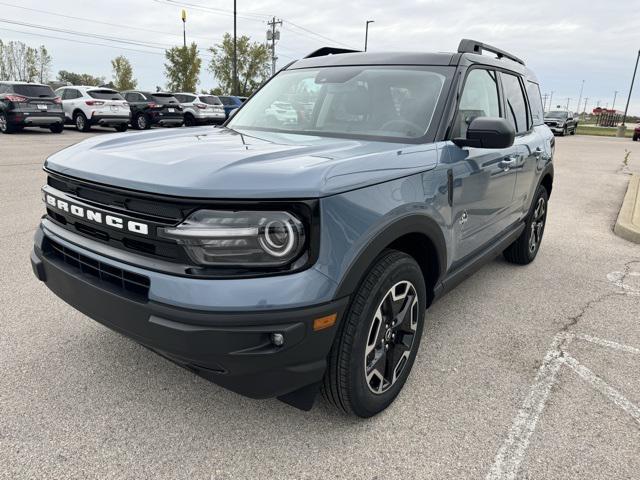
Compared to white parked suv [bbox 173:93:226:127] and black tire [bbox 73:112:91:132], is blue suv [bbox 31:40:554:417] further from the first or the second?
white parked suv [bbox 173:93:226:127]

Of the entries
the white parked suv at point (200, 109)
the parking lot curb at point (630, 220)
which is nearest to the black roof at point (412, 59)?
the parking lot curb at point (630, 220)

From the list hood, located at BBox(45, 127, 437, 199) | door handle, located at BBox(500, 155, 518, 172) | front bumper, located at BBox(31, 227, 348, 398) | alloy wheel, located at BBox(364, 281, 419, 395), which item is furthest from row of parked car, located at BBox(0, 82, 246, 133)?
alloy wheel, located at BBox(364, 281, 419, 395)

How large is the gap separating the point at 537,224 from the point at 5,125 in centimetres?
1801

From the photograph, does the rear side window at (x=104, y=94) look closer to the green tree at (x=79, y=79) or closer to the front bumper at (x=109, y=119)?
the front bumper at (x=109, y=119)

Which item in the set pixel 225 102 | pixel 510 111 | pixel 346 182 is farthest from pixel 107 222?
pixel 225 102

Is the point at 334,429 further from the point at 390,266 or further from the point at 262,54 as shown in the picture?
the point at 262,54

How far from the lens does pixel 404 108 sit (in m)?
2.96

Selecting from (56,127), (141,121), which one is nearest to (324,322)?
(56,127)

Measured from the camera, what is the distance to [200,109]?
75.1 ft

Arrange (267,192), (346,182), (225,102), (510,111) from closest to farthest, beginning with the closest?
(267,192), (346,182), (510,111), (225,102)

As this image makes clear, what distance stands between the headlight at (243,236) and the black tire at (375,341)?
1.52ft

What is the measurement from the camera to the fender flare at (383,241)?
2014 mm

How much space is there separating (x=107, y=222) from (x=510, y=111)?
3.24 m

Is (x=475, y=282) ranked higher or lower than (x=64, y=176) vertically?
lower
